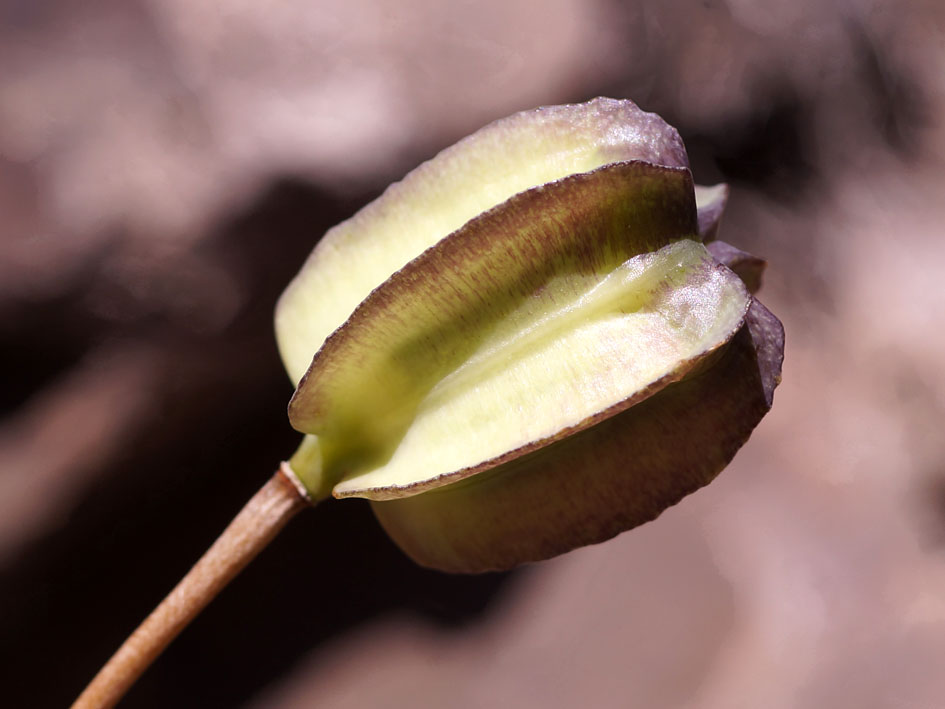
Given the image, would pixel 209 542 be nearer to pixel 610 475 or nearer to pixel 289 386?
pixel 289 386

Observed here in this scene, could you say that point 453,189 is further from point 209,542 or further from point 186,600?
point 209,542

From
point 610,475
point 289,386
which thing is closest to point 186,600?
point 610,475

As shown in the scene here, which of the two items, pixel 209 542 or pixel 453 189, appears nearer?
pixel 453 189

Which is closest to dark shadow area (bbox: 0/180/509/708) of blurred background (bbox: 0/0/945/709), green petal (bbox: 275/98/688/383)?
blurred background (bbox: 0/0/945/709)

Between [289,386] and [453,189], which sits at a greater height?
[453,189]

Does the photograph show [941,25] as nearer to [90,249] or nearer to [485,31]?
[485,31]

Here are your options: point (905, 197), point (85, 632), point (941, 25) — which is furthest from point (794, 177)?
point (85, 632)
